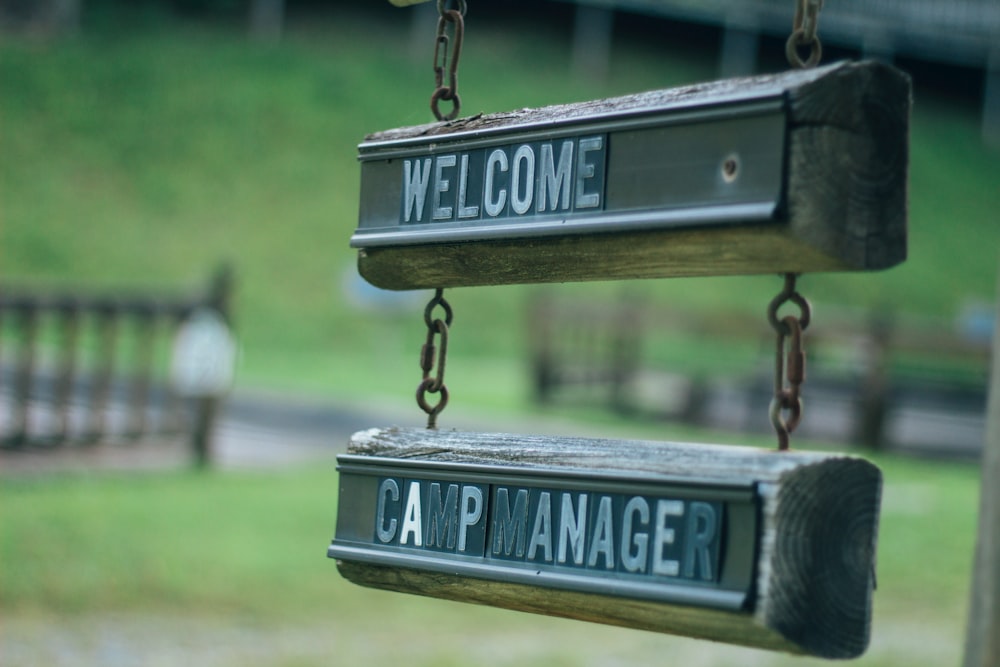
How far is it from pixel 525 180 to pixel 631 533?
524 millimetres

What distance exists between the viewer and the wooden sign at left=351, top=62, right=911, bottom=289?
4.91ft

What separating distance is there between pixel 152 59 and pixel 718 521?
985 inches

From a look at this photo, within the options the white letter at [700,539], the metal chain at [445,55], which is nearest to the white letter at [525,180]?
the metal chain at [445,55]

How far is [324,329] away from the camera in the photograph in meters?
19.7

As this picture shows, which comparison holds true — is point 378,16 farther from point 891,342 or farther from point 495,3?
point 891,342

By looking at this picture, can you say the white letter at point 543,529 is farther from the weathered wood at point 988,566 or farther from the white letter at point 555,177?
the weathered wood at point 988,566

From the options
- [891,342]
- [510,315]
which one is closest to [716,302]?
[510,315]

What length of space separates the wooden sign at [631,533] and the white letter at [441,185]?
0.33 metres

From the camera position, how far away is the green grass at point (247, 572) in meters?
5.00

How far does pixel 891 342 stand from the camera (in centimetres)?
1145

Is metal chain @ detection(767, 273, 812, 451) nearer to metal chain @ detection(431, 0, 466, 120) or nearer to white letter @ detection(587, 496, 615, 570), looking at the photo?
white letter @ detection(587, 496, 615, 570)

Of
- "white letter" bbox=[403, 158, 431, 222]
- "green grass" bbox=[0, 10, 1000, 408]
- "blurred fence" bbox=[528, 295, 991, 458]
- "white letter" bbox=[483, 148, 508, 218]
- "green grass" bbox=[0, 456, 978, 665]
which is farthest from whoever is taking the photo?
"green grass" bbox=[0, 10, 1000, 408]

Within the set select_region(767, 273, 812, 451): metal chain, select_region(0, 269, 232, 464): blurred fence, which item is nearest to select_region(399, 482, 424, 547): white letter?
select_region(767, 273, 812, 451): metal chain

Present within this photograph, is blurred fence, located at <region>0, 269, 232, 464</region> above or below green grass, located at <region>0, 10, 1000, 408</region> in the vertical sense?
below
